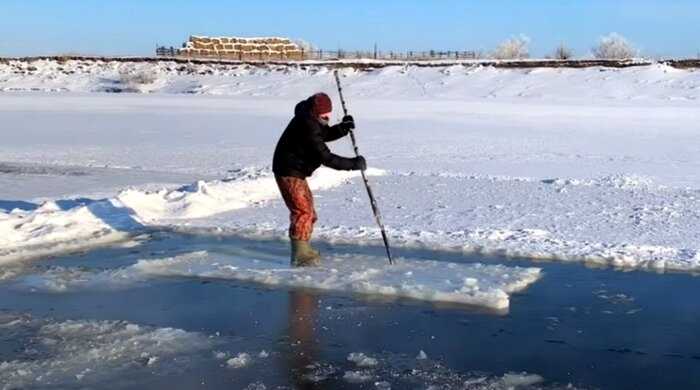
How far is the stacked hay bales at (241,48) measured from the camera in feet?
277

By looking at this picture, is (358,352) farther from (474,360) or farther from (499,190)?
(499,190)

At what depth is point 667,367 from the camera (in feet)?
20.2

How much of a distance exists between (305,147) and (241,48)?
3201 inches

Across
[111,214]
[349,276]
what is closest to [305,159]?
[349,276]

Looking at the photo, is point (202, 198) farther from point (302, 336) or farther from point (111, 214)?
point (302, 336)

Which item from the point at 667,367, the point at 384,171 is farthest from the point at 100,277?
the point at 384,171

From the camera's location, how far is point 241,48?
3484 inches

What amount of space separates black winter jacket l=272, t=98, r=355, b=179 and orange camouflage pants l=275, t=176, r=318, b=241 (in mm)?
70

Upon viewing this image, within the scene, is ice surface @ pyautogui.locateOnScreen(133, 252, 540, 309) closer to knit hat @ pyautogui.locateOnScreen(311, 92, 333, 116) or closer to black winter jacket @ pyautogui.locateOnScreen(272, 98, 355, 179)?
black winter jacket @ pyautogui.locateOnScreen(272, 98, 355, 179)

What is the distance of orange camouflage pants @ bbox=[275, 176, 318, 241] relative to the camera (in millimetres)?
9055

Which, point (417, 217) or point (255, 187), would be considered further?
point (255, 187)

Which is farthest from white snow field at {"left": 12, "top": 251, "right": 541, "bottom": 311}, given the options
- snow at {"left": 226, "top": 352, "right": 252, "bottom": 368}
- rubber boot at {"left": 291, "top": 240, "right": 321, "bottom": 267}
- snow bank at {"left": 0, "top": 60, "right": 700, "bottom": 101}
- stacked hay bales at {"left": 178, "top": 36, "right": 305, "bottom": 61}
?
stacked hay bales at {"left": 178, "top": 36, "right": 305, "bottom": 61}

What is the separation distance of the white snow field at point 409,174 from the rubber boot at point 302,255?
0.79 m

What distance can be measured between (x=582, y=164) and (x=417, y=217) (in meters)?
8.14
